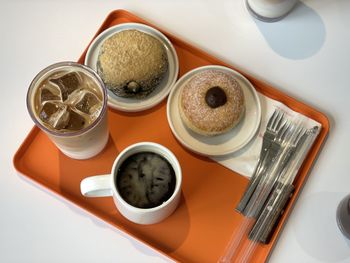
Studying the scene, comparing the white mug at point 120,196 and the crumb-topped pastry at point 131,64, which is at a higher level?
the crumb-topped pastry at point 131,64

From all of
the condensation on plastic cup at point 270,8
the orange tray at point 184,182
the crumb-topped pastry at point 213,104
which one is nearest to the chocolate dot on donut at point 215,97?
the crumb-topped pastry at point 213,104

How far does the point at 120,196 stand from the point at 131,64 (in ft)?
0.87

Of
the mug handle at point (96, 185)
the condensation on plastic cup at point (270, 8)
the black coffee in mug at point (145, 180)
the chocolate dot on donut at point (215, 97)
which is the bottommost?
the mug handle at point (96, 185)

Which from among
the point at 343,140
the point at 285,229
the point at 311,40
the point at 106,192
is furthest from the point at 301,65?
the point at 106,192

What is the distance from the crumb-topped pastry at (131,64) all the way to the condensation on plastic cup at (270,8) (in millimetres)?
239

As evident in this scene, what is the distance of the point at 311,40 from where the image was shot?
106 centimetres

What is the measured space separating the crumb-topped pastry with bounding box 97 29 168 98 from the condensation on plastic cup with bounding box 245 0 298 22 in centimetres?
24

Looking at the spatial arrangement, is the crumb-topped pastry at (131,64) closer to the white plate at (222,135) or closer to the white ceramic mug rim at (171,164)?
the white plate at (222,135)

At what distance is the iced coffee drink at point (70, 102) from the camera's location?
85 centimetres

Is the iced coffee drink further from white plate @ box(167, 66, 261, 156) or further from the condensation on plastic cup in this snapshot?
the condensation on plastic cup

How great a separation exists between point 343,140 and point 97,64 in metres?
0.50

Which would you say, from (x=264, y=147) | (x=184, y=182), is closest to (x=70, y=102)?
(x=184, y=182)

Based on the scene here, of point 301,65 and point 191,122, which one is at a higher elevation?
point 301,65

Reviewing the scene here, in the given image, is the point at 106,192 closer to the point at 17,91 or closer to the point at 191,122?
the point at 191,122
